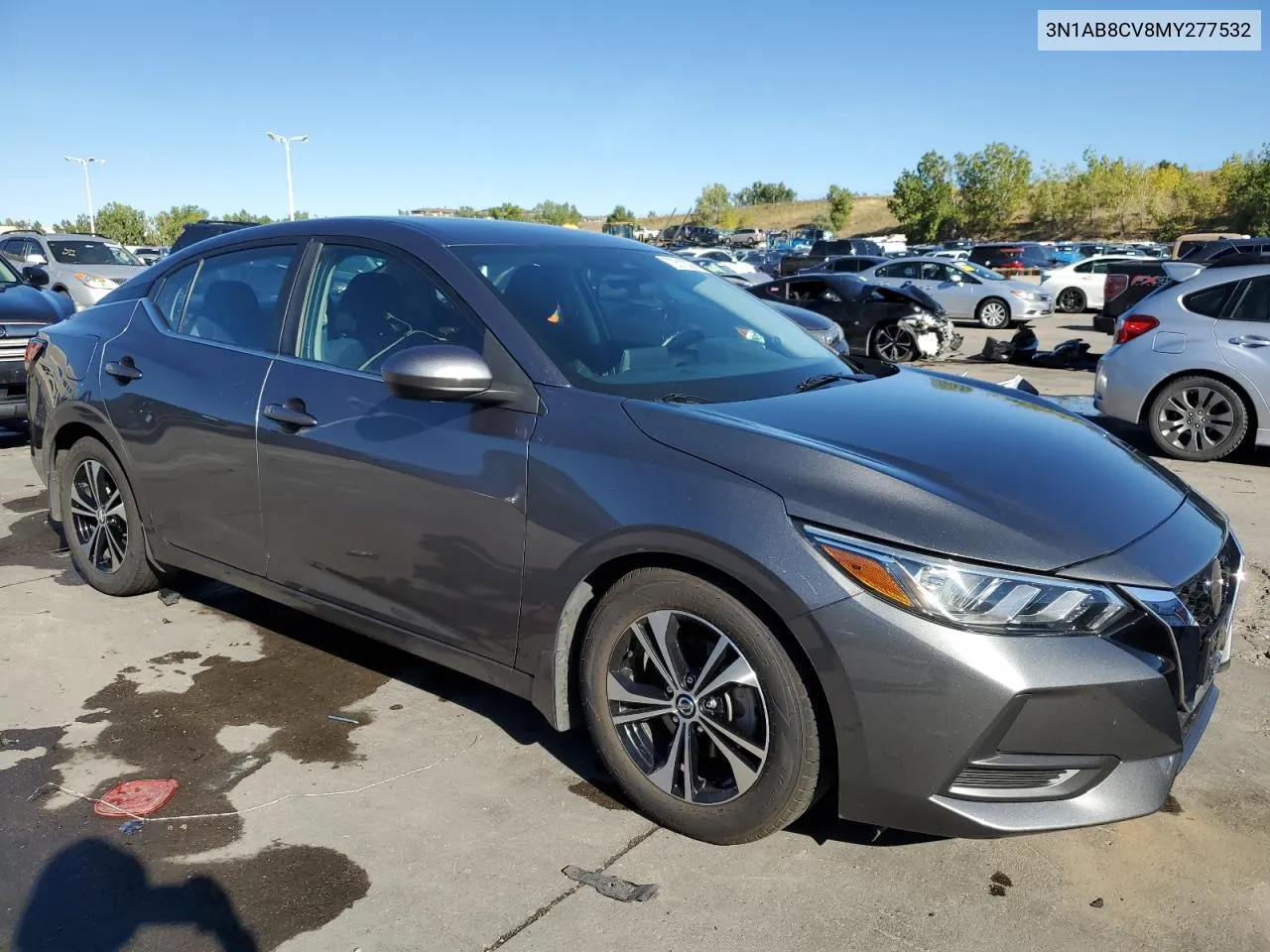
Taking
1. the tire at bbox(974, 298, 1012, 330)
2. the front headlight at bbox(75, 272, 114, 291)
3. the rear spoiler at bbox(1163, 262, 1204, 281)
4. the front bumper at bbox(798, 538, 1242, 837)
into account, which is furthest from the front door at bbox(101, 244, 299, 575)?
the tire at bbox(974, 298, 1012, 330)

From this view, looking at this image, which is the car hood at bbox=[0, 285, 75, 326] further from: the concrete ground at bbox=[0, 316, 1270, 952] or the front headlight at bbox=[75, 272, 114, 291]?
the front headlight at bbox=[75, 272, 114, 291]

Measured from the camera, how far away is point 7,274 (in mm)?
10297

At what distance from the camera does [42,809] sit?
3029mm

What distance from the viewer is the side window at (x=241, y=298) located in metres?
3.81

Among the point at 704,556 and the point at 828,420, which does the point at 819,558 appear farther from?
the point at 828,420

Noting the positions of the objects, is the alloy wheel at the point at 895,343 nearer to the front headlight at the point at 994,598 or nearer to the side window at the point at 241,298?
the side window at the point at 241,298

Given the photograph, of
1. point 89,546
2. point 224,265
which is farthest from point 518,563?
point 89,546

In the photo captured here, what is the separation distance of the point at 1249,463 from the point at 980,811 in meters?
6.93

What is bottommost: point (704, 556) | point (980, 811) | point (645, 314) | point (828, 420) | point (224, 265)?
point (980, 811)

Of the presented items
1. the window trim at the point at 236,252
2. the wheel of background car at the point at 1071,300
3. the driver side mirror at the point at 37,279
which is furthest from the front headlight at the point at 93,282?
the wheel of background car at the point at 1071,300

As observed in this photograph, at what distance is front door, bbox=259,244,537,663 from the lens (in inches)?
120

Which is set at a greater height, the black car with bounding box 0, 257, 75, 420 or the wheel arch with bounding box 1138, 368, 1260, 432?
the black car with bounding box 0, 257, 75, 420

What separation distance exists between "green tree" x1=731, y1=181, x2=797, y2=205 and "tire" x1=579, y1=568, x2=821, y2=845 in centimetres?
14899

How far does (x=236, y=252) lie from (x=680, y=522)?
247cm
